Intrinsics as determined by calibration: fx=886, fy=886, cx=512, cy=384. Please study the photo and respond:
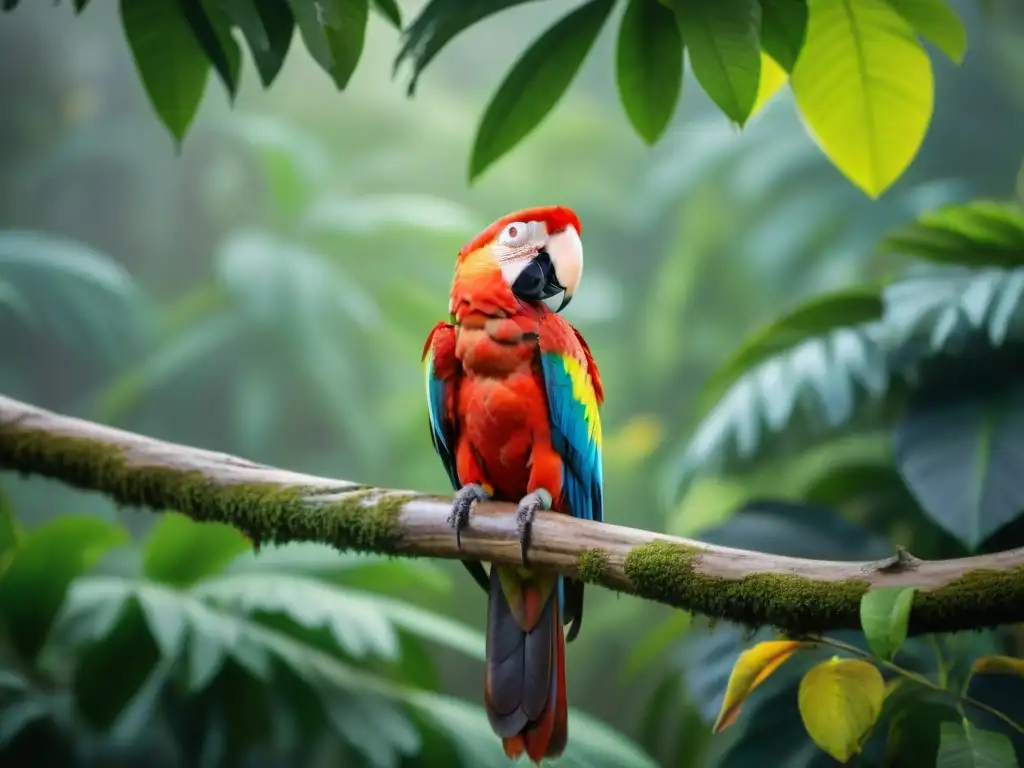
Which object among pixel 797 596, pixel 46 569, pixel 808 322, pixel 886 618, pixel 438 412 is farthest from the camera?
pixel 808 322

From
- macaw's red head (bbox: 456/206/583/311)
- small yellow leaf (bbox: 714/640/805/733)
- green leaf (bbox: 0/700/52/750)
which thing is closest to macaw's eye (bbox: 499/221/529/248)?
macaw's red head (bbox: 456/206/583/311)

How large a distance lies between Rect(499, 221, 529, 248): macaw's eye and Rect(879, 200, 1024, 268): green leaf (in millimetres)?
855

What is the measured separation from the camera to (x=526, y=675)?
50.7 inches

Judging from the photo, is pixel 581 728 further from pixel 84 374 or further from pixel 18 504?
pixel 84 374

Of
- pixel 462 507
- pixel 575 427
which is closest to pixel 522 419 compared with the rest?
pixel 575 427

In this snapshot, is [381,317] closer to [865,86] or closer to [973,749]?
[865,86]

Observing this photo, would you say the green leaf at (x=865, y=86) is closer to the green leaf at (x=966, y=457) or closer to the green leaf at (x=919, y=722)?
the green leaf at (x=966, y=457)

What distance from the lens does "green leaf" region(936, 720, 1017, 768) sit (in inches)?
37.3

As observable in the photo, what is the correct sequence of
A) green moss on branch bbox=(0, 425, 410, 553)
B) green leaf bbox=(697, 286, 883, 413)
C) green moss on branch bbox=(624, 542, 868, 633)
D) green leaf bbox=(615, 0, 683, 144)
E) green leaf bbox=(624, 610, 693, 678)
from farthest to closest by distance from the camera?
1. green leaf bbox=(624, 610, 693, 678)
2. green leaf bbox=(697, 286, 883, 413)
3. green moss on branch bbox=(0, 425, 410, 553)
4. green leaf bbox=(615, 0, 683, 144)
5. green moss on branch bbox=(624, 542, 868, 633)

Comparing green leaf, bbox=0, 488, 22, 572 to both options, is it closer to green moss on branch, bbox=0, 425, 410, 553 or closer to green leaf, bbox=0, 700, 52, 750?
green leaf, bbox=0, 700, 52, 750

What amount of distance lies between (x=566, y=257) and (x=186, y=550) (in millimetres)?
1107

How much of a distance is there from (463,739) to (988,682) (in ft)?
3.36

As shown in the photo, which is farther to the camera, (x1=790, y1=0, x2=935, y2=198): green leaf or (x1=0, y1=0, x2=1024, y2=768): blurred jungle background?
(x1=0, y1=0, x2=1024, y2=768): blurred jungle background

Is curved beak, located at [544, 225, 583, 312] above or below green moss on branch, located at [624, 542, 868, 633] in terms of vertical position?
above
